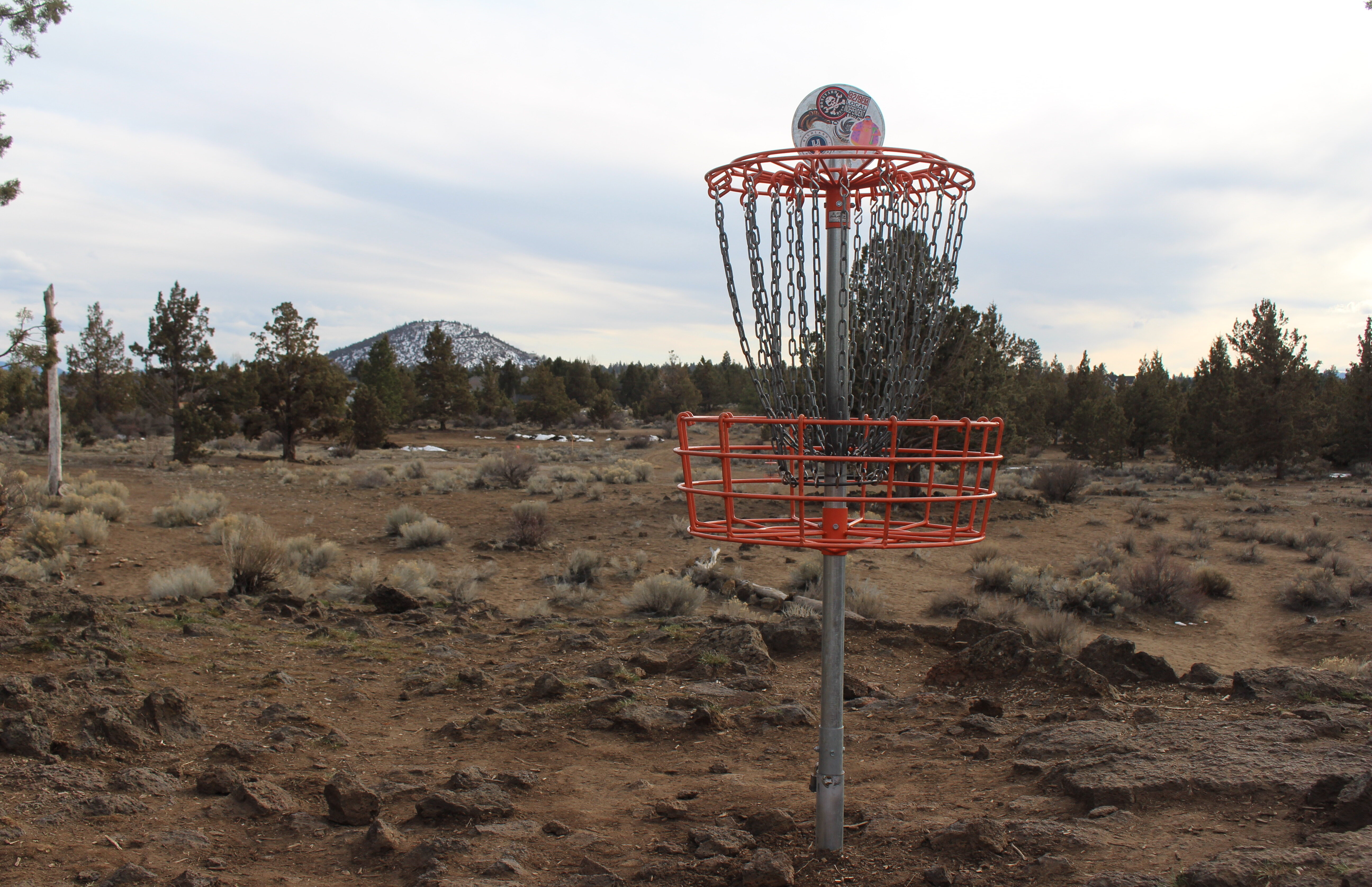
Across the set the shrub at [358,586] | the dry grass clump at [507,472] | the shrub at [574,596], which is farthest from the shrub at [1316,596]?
the dry grass clump at [507,472]

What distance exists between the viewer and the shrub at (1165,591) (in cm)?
1317

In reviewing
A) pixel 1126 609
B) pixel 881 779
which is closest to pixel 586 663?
pixel 881 779

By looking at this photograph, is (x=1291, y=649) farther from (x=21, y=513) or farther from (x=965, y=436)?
(x=21, y=513)

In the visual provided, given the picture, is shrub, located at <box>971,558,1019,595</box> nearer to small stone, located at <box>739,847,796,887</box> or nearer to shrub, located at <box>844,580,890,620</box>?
shrub, located at <box>844,580,890,620</box>

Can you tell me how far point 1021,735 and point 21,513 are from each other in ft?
46.2

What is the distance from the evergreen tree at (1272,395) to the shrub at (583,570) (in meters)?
32.6

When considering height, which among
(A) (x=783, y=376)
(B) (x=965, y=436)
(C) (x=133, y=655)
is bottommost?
(C) (x=133, y=655)

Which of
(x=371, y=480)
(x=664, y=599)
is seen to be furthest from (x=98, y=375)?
(x=664, y=599)

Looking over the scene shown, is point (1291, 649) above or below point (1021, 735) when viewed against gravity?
below

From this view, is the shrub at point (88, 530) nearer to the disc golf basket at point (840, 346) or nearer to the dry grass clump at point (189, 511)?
the dry grass clump at point (189, 511)

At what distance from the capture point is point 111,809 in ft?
13.7

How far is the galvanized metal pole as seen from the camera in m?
3.04

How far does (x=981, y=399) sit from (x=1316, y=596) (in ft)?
36.2

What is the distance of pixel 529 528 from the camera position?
656 inches
